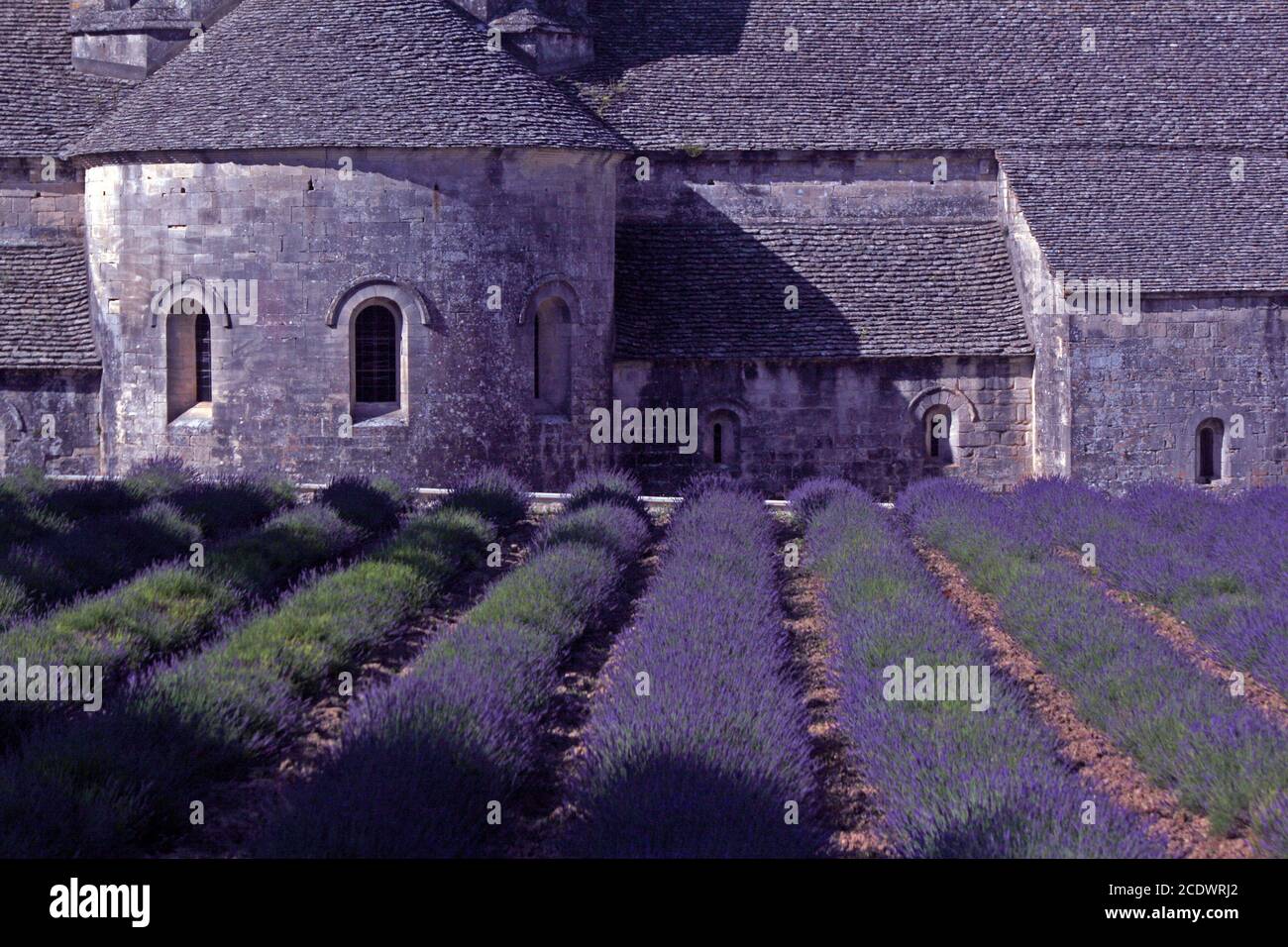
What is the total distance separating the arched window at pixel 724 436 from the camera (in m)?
21.5

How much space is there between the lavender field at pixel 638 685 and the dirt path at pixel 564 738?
0.03 metres

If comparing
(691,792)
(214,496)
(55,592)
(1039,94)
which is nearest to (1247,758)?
(691,792)

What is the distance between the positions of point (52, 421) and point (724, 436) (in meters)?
8.87

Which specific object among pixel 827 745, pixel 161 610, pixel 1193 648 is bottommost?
pixel 827 745

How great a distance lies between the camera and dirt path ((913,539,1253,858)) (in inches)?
278

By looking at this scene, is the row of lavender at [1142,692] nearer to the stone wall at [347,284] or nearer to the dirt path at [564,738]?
the dirt path at [564,738]

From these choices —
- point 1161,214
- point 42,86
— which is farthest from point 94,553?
point 1161,214

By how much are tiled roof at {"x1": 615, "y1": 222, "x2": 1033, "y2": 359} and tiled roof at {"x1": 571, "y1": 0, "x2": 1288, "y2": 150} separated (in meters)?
1.32

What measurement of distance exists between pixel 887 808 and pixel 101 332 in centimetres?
1582

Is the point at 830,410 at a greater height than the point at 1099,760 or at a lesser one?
greater

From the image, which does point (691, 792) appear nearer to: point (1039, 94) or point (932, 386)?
point (932, 386)

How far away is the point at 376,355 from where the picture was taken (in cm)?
1975

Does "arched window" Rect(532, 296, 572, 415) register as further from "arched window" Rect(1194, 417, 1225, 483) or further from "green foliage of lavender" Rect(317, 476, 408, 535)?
"arched window" Rect(1194, 417, 1225, 483)

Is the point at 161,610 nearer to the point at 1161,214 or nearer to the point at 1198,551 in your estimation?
the point at 1198,551
